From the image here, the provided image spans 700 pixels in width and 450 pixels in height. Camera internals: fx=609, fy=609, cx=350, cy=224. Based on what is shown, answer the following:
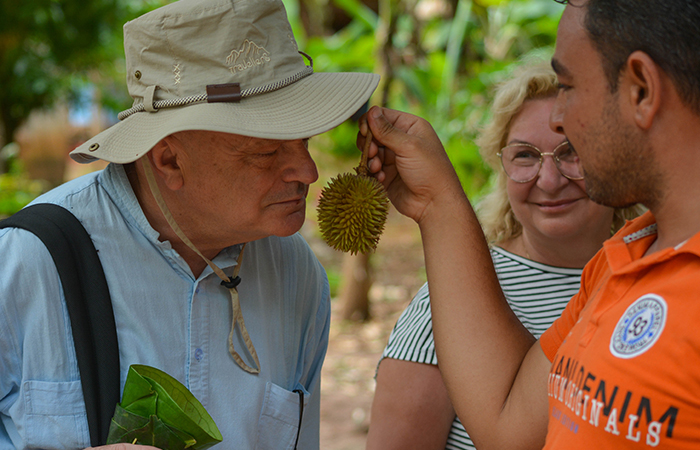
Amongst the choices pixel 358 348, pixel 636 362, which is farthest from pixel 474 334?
pixel 358 348

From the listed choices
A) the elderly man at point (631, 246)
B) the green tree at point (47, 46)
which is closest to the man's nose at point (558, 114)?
the elderly man at point (631, 246)

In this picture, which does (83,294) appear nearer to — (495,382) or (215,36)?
(215,36)

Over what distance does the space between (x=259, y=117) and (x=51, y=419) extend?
799 mm

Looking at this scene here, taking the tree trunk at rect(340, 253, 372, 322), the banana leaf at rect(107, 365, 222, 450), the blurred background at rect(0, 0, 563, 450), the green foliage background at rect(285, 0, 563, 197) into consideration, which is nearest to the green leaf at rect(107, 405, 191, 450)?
the banana leaf at rect(107, 365, 222, 450)

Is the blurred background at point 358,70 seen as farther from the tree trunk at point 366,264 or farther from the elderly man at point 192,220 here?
the elderly man at point 192,220

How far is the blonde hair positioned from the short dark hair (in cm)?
99

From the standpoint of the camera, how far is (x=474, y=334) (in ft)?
4.83

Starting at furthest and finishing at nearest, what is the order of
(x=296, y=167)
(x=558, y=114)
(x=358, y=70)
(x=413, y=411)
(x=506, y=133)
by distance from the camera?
(x=358, y=70) < (x=506, y=133) < (x=413, y=411) < (x=296, y=167) < (x=558, y=114)

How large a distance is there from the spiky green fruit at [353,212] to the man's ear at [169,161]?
0.37 m

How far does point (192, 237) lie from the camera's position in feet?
5.14

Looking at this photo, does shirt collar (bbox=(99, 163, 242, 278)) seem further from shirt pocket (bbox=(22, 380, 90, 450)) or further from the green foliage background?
the green foliage background

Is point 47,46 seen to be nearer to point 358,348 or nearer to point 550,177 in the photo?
point 358,348

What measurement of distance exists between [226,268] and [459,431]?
88 cm

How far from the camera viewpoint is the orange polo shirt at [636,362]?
935 mm
